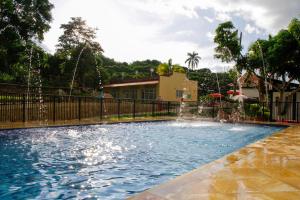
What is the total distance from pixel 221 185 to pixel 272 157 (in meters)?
2.37

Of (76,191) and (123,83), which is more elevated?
(123,83)

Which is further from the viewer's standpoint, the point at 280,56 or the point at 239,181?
the point at 280,56

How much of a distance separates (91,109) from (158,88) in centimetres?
1926

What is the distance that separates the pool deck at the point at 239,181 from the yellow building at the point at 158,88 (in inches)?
1300

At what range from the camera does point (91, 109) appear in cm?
1989

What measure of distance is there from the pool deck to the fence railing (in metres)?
10.7

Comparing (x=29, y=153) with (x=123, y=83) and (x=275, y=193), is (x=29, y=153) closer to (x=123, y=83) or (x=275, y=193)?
(x=275, y=193)

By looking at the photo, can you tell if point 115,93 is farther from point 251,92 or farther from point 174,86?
point 251,92

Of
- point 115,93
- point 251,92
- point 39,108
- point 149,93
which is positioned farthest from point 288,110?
point 115,93

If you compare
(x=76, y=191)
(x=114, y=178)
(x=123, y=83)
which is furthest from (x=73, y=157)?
(x=123, y=83)

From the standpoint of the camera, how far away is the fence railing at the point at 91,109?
45.3 feet

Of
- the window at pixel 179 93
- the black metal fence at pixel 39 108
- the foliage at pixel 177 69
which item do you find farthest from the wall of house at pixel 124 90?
the foliage at pixel 177 69

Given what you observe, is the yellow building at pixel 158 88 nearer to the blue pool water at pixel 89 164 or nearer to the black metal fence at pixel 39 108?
the black metal fence at pixel 39 108

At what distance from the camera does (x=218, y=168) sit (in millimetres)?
4359
